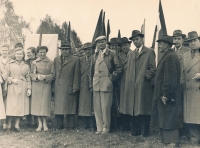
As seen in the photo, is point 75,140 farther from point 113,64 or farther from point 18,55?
point 18,55

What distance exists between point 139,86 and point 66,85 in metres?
2.09

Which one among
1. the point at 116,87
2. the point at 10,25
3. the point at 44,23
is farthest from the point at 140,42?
the point at 10,25

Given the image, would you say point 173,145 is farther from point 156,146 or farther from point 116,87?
point 116,87

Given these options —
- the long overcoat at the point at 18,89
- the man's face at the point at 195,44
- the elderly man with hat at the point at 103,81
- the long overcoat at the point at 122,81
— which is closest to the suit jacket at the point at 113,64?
the elderly man with hat at the point at 103,81

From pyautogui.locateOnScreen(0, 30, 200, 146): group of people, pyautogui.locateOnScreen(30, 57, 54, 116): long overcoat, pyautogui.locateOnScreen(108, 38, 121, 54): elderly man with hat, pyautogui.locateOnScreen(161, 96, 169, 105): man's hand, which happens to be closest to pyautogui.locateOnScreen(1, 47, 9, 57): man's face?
pyautogui.locateOnScreen(0, 30, 200, 146): group of people

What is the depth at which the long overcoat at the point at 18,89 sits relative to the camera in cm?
659

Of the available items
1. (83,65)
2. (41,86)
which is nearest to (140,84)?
(83,65)

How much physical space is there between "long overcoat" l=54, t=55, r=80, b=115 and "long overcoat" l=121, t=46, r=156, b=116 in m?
1.51

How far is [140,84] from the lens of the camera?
19.5 feet

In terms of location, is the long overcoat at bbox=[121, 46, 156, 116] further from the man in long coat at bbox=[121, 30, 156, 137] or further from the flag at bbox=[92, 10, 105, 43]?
the flag at bbox=[92, 10, 105, 43]

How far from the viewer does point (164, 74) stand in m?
5.32

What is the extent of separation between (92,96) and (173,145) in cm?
265

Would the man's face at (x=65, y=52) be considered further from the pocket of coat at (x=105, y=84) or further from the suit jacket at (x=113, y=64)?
the pocket of coat at (x=105, y=84)

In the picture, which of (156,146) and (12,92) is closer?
(156,146)
